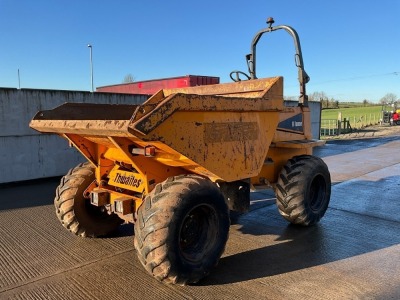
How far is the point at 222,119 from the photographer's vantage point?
3709mm

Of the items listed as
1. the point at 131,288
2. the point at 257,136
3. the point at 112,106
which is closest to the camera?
the point at 131,288

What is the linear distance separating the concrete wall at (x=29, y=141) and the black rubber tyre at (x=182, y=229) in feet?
19.2

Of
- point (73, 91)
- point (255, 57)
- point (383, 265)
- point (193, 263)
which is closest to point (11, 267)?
point (193, 263)

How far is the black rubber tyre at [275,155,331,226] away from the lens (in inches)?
189

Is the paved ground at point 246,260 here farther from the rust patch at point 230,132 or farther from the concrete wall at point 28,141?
the concrete wall at point 28,141

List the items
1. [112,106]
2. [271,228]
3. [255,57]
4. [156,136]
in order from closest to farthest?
1. [156,136]
2. [112,106]
3. [271,228]
4. [255,57]

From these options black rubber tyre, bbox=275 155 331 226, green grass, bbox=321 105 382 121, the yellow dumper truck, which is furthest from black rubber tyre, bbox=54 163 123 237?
green grass, bbox=321 105 382 121

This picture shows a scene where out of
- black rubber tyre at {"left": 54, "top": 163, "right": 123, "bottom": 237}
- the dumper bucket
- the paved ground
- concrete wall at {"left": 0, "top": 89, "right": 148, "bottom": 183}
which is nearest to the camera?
the dumper bucket

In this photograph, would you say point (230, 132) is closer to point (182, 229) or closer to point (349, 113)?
point (182, 229)

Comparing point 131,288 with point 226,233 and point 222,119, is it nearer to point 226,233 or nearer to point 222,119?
point 226,233

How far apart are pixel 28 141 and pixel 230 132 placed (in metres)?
6.11

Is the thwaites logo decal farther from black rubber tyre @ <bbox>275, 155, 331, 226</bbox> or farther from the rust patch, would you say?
black rubber tyre @ <bbox>275, 155, 331, 226</bbox>

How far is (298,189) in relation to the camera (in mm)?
4770

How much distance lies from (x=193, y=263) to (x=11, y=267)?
192 centimetres
